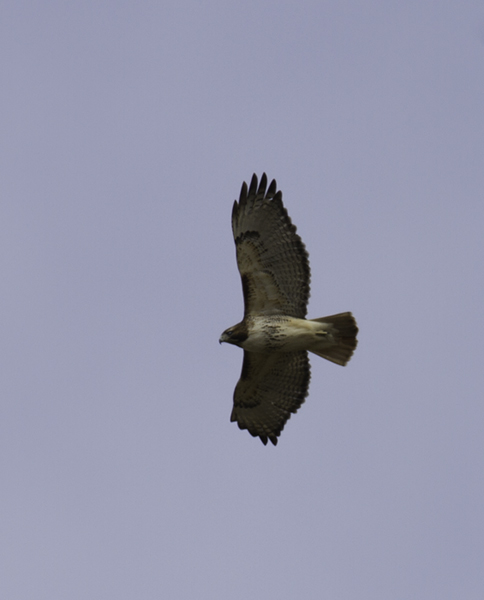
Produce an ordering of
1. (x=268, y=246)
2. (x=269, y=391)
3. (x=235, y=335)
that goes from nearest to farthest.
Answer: (x=268, y=246)
(x=235, y=335)
(x=269, y=391)

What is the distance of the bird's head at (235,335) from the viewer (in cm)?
1404

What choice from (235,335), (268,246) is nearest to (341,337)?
(235,335)

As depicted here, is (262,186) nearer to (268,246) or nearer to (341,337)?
(268,246)

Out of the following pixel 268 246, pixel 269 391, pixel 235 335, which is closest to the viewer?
pixel 268 246

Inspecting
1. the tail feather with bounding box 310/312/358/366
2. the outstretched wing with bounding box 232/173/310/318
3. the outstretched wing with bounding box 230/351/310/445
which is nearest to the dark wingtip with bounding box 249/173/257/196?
the outstretched wing with bounding box 232/173/310/318

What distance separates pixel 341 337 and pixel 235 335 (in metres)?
1.52

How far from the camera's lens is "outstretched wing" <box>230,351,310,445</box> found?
48.9ft

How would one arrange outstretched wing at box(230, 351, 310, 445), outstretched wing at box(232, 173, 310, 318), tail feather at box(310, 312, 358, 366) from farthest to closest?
outstretched wing at box(230, 351, 310, 445)
tail feather at box(310, 312, 358, 366)
outstretched wing at box(232, 173, 310, 318)

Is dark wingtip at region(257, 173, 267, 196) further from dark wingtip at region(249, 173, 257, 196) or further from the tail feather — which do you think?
the tail feather

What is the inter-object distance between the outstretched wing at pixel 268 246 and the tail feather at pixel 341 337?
590mm

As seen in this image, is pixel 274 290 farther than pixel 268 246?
Yes

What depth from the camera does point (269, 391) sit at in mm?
15273

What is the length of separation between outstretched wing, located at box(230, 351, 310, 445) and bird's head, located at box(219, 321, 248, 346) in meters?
0.68

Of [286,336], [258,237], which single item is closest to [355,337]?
[286,336]
